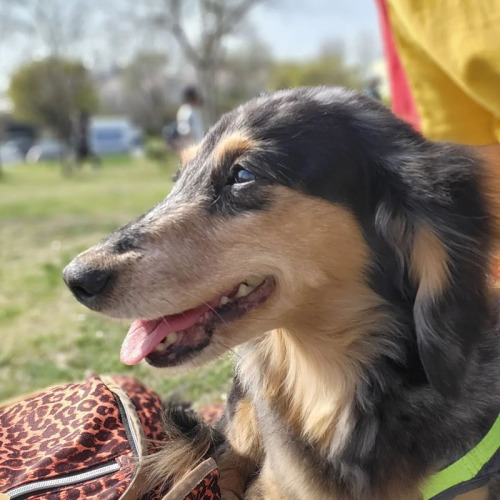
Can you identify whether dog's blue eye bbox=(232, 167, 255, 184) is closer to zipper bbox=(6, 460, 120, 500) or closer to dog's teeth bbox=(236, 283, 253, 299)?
dog's teeth bbox=(236, 283, 253, 299)

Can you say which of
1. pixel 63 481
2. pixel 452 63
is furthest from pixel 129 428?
pixel 452 63

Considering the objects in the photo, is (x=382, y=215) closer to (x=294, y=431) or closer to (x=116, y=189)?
(x=294, y=431)

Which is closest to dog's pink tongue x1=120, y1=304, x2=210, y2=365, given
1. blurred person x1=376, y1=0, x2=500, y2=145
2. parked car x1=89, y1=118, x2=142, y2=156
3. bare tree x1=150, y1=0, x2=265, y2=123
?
blurred person x1=376, y1=0, x2=500, y2=145

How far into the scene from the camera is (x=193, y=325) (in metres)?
2.04

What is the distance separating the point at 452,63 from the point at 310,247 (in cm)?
145

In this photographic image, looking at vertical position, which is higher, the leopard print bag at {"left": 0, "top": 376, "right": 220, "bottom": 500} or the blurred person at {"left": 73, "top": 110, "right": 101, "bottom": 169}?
the leopard print bag at {"left": 0, "top": 376, "right": 220, "bottom": 500}

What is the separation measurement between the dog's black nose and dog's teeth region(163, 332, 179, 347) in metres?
0.28

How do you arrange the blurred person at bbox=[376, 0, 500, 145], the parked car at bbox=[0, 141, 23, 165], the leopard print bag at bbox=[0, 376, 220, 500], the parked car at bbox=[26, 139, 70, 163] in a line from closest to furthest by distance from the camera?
the leopard print bag at bbox=[0, 376, 220, 500] → the blurred person at bbox=[376, 0, 500, 145] → the parked car at bbox=[26, 139, 70, 163] → the parked car at bbox=[0, 141, 23, 165]

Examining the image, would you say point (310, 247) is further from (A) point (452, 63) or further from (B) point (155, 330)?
(A) point (452, 63)

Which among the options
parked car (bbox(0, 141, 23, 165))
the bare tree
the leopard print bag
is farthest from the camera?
parked car (bbox(0, 141, 23, 165))

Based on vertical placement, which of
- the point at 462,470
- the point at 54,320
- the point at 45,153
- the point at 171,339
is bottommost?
the point at 45,153

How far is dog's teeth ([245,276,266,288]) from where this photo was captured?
2.00 metres

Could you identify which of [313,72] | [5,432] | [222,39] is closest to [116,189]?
[222,39]

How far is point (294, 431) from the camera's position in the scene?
226cm
